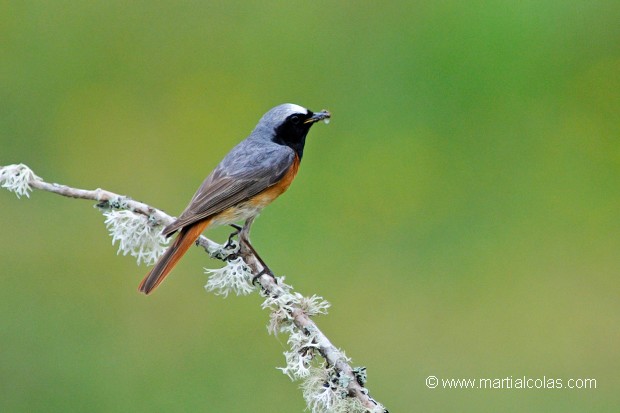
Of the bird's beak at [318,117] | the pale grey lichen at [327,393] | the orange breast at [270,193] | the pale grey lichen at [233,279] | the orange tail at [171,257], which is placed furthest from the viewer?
the bird's beak at [318,117]

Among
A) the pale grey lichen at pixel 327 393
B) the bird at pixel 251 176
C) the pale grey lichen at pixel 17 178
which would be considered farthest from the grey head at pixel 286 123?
the pale grey lichen at pixel 327 393

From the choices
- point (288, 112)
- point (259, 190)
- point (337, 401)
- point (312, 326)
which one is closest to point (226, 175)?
point (259, 190)

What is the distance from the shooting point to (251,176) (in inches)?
147

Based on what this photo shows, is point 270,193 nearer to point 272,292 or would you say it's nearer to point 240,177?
point 240,177

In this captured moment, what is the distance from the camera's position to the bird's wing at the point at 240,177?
11.5 feet

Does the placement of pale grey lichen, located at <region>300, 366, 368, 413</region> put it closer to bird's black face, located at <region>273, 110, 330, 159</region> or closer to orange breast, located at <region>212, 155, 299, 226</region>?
orange breast, located at <region>212, 155, 299, 226</region>

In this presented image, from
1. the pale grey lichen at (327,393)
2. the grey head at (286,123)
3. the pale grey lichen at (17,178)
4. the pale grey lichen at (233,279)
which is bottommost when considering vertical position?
the pale grey lichen at (327,393)

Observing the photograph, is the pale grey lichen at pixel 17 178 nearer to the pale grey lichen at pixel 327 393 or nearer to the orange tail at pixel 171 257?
the orange tail at pixel 171 257

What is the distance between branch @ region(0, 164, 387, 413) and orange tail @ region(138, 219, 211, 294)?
37mm

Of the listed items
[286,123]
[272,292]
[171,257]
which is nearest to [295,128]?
[286,123]

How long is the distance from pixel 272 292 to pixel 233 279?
183 mm

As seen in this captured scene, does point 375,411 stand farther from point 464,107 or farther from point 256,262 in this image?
point 464,107

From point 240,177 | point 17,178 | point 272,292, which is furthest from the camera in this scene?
point 240,177

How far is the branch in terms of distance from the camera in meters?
2.28
